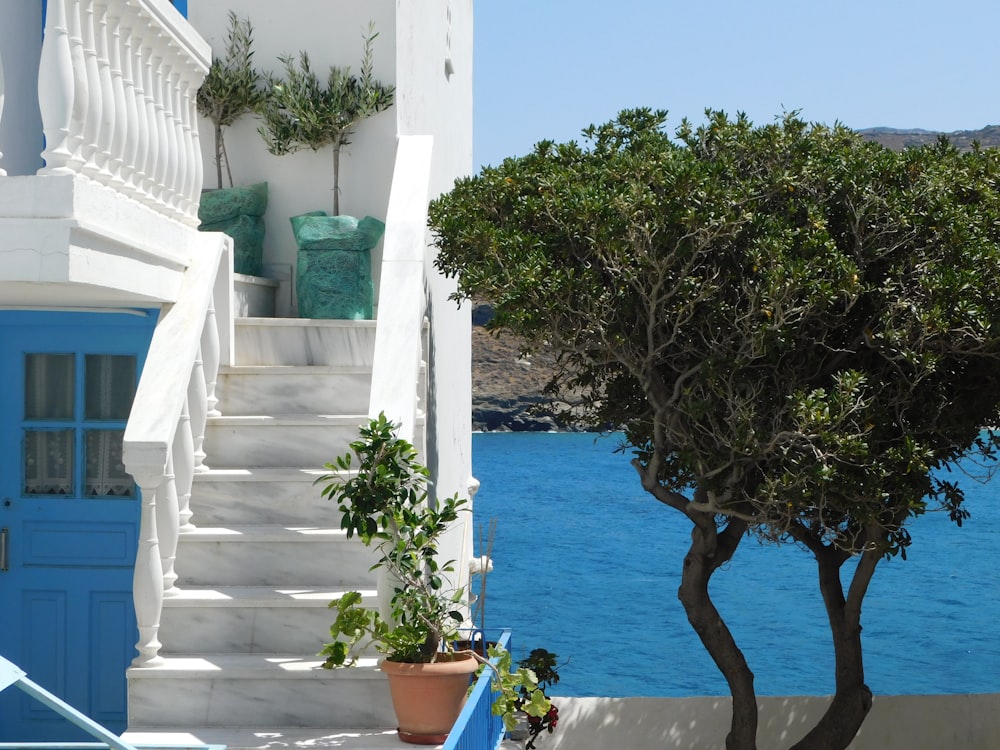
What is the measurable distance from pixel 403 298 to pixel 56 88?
2.04 meters

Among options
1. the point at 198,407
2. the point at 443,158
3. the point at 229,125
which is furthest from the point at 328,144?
the point at 198,407

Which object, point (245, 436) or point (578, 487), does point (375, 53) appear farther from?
point (578, 487)

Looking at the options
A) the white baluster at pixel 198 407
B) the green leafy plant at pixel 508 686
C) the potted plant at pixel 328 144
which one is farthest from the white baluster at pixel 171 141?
the green leafy plant at pixel 508 686

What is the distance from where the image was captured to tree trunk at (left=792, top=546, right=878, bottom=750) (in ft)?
25.4

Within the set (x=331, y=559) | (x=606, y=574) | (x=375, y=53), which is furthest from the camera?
(x=606, y=574)

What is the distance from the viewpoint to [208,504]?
19.1 feet

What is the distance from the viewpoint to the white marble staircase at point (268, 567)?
16.4 ft

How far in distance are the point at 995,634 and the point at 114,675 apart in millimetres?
39074

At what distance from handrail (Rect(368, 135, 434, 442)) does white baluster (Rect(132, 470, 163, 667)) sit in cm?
97

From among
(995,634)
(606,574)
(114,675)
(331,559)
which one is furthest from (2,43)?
(606,574)

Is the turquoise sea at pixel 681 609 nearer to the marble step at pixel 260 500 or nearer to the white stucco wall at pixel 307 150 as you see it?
the white stucco wall at pixel 307 150

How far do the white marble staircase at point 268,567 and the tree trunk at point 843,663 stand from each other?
318 centimetres

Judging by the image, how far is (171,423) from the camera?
199 inches

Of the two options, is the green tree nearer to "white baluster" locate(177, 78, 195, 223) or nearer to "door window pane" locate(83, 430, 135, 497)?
"white baluster" locate(177, 78, 195, 223)
